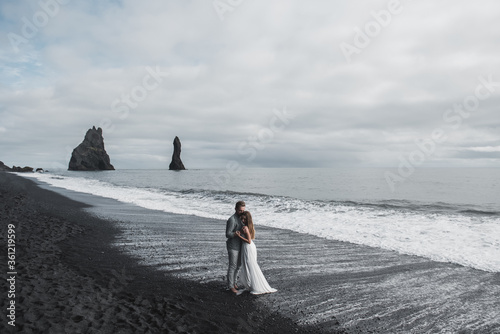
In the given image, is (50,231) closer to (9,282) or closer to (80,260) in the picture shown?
(80,260)

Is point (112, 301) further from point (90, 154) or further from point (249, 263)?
point (90, 154)

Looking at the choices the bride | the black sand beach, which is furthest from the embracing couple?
the black sand beach

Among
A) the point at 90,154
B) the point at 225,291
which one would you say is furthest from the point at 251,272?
the point at 90,154

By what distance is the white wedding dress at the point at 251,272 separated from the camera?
7387mm

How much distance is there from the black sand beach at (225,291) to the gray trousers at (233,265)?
0.32 metres

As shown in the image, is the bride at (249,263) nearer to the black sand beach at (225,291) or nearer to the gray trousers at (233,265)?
the gray trousers at (233,265)

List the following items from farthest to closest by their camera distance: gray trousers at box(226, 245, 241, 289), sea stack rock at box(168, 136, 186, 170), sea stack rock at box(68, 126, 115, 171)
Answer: sea stack rock at box(168, 136, 186, 170) < sea stack rock at box(68, 126, 115, 171) < gray trousers at box(226, 245, 241, 289)

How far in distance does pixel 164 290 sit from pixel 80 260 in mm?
3856

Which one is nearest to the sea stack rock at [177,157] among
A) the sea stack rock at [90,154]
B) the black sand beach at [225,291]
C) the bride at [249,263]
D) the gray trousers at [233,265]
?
the sea stack rock at [90,154]

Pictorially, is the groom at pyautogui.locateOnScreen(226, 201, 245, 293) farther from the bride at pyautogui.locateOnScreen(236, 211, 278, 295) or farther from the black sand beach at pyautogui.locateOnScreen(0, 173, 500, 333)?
the black sand beach at pyautogui.locateOnScreen(0, 173, 500, 333)

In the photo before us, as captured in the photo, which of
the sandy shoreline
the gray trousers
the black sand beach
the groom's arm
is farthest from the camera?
the gray trousers

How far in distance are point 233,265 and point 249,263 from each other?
0.42 m

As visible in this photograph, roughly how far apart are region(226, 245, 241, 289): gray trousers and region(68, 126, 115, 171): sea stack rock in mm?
181507

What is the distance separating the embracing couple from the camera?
7.33 metres
